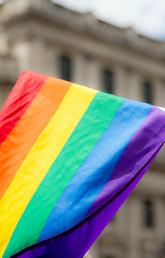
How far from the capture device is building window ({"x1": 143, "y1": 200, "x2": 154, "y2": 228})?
31203 millimetres

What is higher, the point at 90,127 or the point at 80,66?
the point at 90,127

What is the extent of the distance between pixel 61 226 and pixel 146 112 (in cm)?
86

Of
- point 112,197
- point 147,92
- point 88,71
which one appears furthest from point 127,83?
point 112,197

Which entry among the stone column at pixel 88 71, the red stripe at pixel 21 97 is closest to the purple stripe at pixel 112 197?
the red stripe at pixel 21 97

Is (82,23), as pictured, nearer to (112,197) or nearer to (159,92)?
(159,92)

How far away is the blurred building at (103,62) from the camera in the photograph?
2916 cm

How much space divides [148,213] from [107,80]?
5.92 metres

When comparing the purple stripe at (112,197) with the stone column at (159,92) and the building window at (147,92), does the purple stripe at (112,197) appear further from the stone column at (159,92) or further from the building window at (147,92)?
the stone column at (159,92)

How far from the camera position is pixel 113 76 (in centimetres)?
3161

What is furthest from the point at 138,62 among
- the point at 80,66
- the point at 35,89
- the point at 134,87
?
the point at 35,89

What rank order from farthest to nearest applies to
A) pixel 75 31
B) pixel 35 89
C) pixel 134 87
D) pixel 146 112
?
pixel 134 87 < pixel 75 31 < pixel 35 89 < pixel 146 112

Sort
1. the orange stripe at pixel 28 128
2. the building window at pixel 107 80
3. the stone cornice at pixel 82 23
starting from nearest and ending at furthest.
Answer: the orange stripe at pixel 28 128 → the stone cornice at pixel 82 23 → the building window at pixel 107 80

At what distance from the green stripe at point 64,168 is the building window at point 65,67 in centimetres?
2525

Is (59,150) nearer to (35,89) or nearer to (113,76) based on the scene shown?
(35,89)
